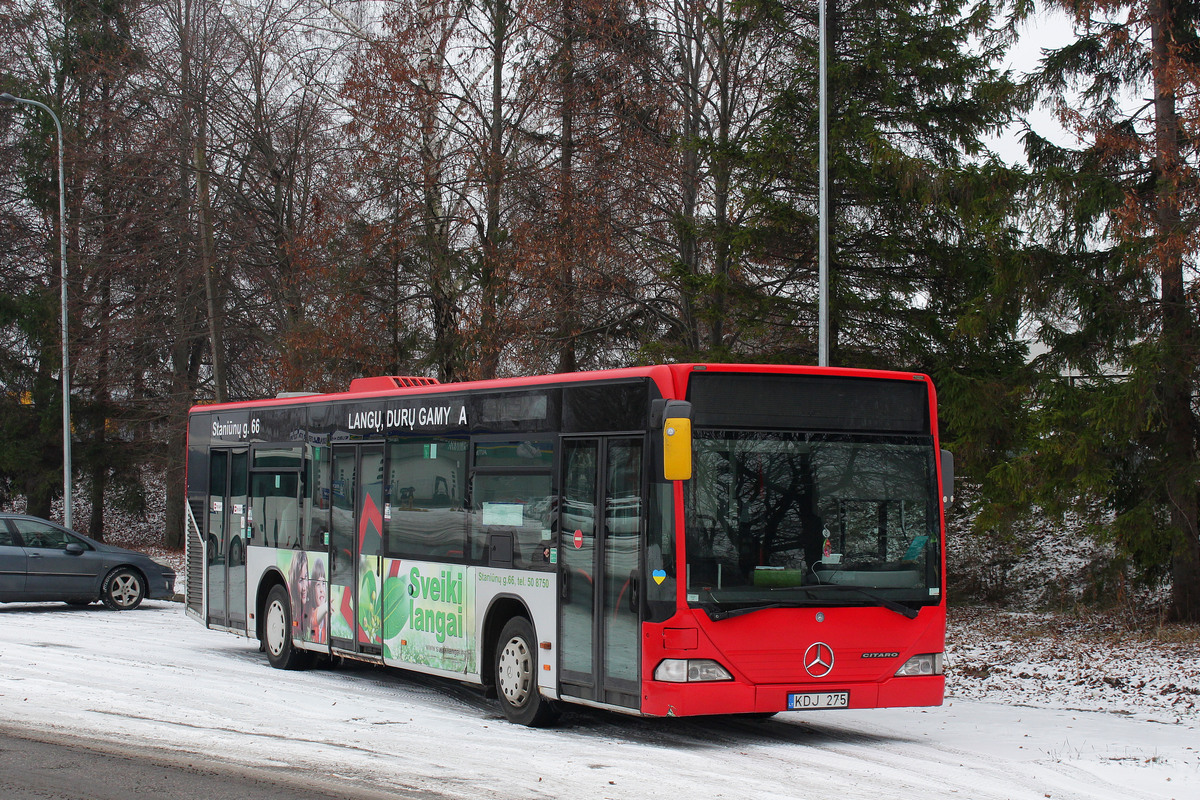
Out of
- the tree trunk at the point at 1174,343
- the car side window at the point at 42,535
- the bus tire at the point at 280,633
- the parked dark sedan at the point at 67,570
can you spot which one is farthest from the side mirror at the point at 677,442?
the car side window at the point at 42,535

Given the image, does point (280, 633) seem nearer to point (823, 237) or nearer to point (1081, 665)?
point (823, 237)

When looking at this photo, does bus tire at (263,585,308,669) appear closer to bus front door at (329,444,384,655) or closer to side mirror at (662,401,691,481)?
bus front door at (329,444,384,655)

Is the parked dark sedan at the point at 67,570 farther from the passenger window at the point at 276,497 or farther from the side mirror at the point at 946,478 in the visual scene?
the side mirror at the point at 946,478

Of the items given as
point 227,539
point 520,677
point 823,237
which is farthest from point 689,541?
point 823,237

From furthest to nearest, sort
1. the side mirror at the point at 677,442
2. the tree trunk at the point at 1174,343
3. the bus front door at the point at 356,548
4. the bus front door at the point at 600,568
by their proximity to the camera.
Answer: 1. the tree trunk at the point at 1174,343
2. the bus front door at the point at 356,548
3. the bus front door at the point at 600,568
4. the side mirror at the point at 677,442

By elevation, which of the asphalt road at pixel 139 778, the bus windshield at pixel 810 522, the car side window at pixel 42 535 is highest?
the bus windshield at pixel 810 522

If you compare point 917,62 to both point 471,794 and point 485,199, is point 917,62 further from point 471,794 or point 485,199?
point 471,794

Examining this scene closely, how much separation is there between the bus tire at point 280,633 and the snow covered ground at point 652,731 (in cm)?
23

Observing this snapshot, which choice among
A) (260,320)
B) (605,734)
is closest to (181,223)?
(260,320)

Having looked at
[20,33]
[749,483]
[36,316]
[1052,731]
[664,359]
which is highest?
[20,33]

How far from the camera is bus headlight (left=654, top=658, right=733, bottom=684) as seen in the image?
9023 mm

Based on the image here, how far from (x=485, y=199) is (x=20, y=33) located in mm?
19181

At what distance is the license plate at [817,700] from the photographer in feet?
30.5

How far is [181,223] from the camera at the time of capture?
30188 millimetres
